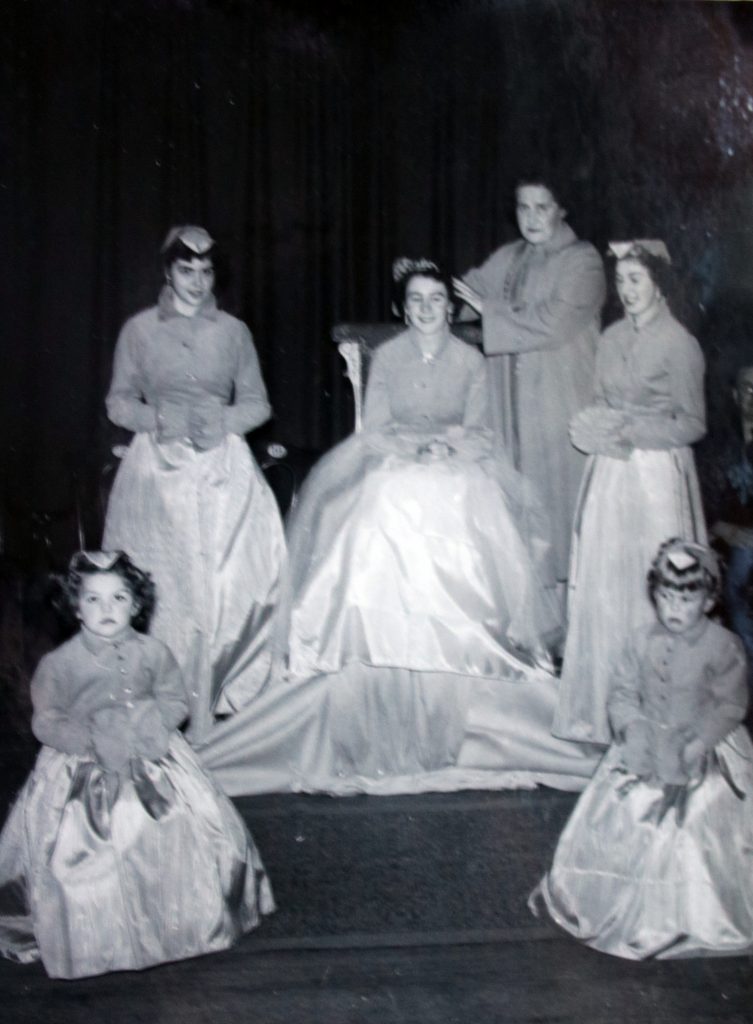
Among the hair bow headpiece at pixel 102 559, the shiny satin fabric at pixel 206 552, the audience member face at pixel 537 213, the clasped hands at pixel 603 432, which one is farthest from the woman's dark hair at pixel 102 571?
the audience member face at pixel 537 213

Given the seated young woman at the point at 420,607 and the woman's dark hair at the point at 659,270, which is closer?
the woman's dark hair at the point at 659,270

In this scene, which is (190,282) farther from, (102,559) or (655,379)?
(655,379)

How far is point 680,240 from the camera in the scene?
242 cm

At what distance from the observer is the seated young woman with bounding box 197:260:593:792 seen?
2.58m

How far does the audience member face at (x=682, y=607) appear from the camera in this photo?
6.98ft

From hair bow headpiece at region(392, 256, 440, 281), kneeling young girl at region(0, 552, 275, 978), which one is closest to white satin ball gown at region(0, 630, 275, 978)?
kneeling young girl at region(0, 552, 275, 978)

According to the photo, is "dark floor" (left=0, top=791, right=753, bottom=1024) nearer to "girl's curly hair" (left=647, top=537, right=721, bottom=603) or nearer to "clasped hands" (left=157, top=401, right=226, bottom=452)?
"girl's curly hair" (left=647, top=537, right=721, bottom=603)

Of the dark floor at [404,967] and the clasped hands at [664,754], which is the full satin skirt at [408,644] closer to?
the dark floor at [404,967]

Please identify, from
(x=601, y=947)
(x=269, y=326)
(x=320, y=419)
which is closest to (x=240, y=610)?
A: (x=320, y=419)

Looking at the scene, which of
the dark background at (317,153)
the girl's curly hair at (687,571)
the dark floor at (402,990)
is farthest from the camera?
the dark background at (317,153)

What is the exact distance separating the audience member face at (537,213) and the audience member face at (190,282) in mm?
687

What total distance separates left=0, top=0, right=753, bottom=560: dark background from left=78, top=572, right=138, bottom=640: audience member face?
0.36 metres

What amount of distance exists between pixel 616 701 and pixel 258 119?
4.66 feet

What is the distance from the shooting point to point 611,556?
2518 millimetres
